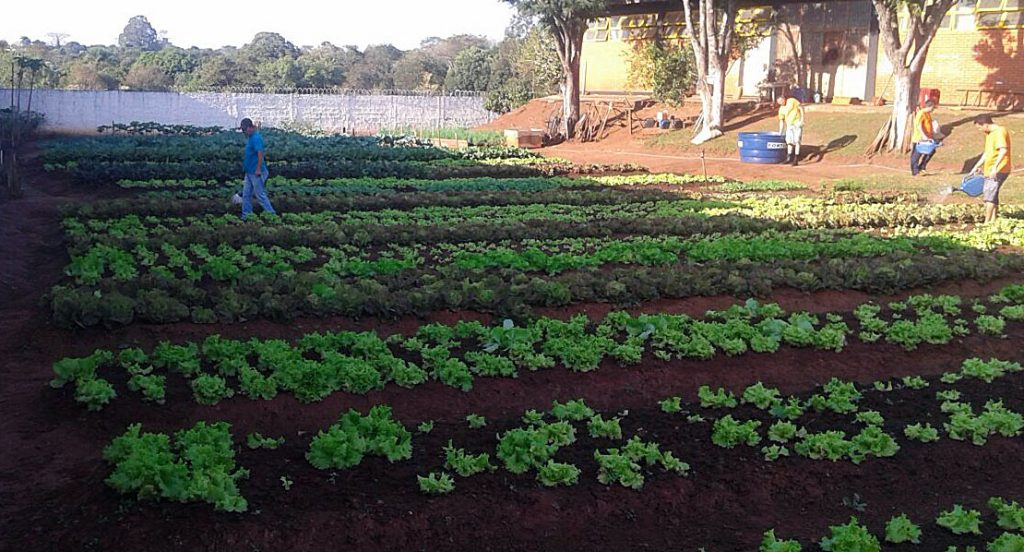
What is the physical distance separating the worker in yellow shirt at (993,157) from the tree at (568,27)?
21835mm

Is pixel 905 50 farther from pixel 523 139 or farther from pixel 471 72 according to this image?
pixel 471 72

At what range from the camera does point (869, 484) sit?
5852mm

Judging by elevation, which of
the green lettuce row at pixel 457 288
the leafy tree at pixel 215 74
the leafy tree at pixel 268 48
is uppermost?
the leafy tree at pixel 268 48

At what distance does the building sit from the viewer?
31.1 meters

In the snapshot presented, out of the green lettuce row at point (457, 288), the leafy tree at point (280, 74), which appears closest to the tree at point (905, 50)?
the green lettuce row at point (457, 288)

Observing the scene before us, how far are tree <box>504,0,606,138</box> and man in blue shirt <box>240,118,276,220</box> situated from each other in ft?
72.4

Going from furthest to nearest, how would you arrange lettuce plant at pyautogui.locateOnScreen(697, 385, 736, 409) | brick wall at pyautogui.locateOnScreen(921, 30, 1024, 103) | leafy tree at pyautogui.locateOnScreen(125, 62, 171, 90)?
leafy tree at pyautogui.locateOnScreen(125, 62, 171, 90) → brick wall at pyautogui.locateOnScreen(921, 30, 1024, 103) → lettuce plant at pyautogui.locateOnScreen(697, 385, 736, 409)

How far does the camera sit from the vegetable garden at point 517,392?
5.17 m

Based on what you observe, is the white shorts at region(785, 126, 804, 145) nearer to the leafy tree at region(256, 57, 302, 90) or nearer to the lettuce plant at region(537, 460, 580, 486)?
the lettuce plant at region(537, 460, 580, 486)

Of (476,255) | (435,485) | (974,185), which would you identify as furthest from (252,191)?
(974,185)

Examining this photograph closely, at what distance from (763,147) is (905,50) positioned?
484 centimetres

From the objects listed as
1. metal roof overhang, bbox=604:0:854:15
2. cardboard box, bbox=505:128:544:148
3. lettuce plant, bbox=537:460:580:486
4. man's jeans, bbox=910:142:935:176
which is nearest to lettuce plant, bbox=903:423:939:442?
lettuce plant, bbox=537:460:580:486

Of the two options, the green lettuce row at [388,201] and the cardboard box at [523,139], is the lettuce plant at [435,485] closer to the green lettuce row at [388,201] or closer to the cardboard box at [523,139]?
the green lettuce row at [388,201]

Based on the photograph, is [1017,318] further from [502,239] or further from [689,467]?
[502,239]
